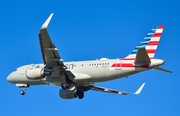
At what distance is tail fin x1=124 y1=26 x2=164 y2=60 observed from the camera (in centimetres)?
2728

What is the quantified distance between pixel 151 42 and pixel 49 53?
1070cm

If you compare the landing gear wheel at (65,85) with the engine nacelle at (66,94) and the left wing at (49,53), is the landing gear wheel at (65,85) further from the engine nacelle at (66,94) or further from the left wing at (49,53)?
the engine nacelle at (66,94)

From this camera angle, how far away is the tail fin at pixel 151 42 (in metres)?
27.3

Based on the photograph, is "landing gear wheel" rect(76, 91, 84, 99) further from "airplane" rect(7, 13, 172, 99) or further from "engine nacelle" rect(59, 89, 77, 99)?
"airplane" rect(7, 13, 172, 99)

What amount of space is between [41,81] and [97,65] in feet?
25.0

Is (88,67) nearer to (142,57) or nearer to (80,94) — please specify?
(80,94)

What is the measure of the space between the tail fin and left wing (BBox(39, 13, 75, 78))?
7.08m

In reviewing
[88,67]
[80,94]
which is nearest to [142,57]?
[88,67]

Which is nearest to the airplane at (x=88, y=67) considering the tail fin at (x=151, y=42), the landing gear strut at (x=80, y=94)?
the tail fin at (x=151, y=42)

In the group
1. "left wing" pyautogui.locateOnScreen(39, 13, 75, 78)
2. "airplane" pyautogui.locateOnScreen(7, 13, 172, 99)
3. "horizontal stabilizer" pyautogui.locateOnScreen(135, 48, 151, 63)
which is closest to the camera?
"left wing" pyautogui.locateOnScreen(39, 13, 75, 78)

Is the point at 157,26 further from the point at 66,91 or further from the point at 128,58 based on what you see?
the point at 66,91

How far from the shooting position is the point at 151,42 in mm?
27609

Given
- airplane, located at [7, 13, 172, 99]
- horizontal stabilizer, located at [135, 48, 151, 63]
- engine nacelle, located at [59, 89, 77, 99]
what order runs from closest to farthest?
horizontal stabilizer, located at [135, 48, 151, 63]
airplane, located at [7, 13, 172, 99]
engine nacelle, located at [59, 89, 77, 99]

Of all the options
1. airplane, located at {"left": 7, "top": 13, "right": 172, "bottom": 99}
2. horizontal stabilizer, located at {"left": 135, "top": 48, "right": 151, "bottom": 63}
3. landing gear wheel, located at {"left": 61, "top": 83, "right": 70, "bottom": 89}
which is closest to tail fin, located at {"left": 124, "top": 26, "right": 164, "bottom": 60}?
airplane, located at {"left": 7, "top": 13, "right": 172, "bottom": 99}
